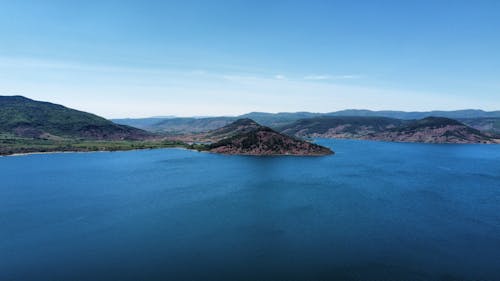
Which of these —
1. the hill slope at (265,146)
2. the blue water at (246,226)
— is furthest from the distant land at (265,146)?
the blue water at (246,226)

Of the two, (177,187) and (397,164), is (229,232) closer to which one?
(177,187)

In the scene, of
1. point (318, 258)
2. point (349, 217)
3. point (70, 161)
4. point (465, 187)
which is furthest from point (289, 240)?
point (70, 161)

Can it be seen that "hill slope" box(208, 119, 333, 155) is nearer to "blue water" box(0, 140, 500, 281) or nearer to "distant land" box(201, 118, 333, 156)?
"distant land" box(201, 118, 333, 156)

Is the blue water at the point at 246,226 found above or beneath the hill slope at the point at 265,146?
beneath

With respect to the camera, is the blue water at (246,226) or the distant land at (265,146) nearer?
the blue water at (246,226)

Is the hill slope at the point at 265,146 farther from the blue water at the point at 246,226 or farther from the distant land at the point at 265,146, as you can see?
the blue water at the point at 246,226

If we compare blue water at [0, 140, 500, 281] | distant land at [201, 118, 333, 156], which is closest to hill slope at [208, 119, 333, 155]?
distant land at [201, 118, 333, 156]

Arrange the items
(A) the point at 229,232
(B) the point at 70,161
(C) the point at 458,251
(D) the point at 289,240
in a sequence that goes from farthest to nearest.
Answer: (B) the point at 70,161, (A) the point at 229,232, (D) the point at 289,240, (C) the point at 458,251

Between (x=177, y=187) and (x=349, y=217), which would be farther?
(x=177, y=187)
